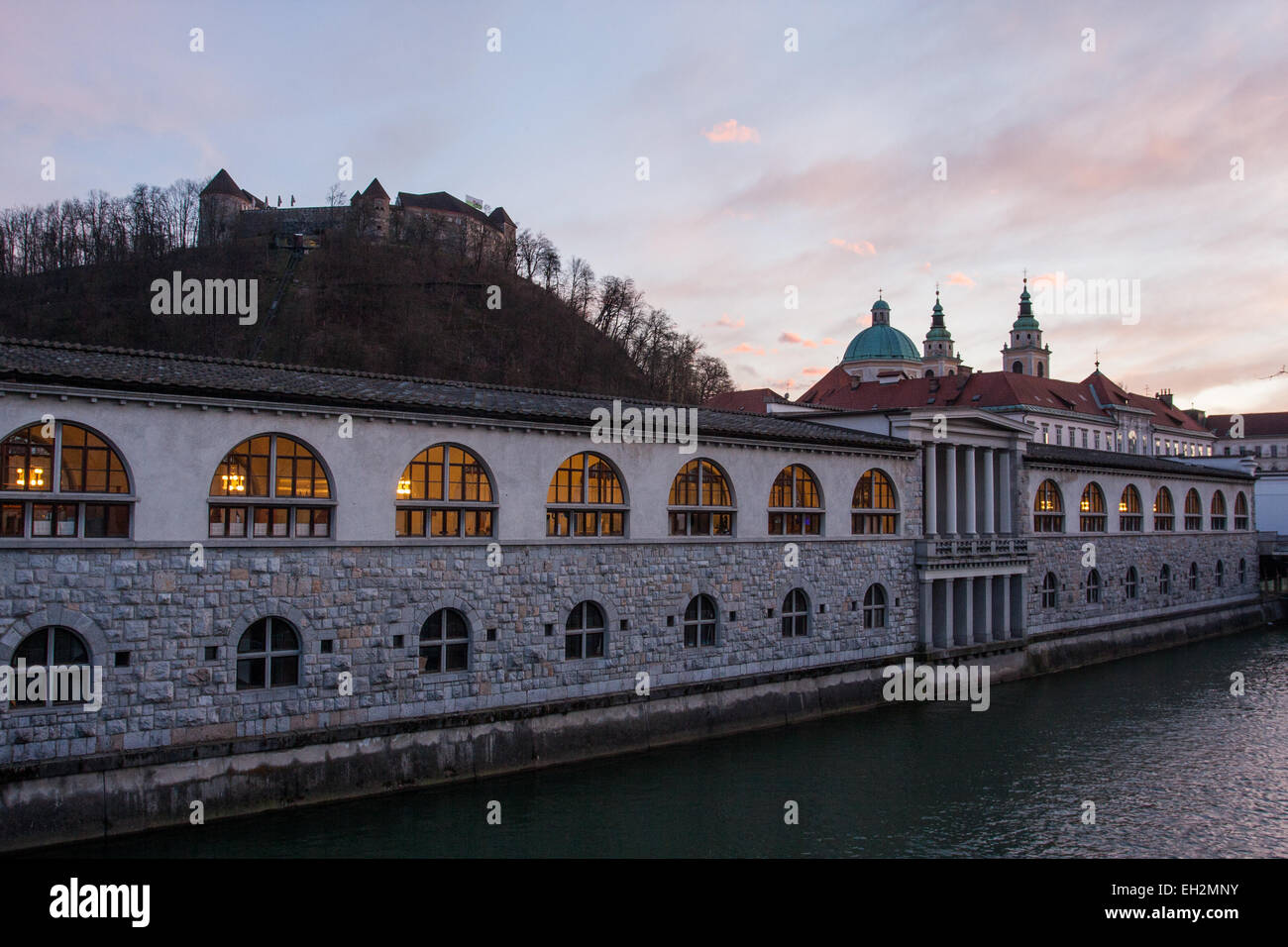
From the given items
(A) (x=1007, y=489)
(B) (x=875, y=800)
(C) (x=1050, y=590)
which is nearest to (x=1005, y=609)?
(C) (x=1050, y=590)

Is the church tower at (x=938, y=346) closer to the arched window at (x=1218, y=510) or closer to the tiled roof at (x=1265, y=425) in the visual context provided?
the tiled roof at (x=1265, y=425)

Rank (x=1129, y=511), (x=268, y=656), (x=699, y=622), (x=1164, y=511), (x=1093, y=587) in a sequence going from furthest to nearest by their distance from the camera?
(x=1164, y=511), (x=1129, y=511), (x=1093, y=587), (x=699, y=622), (x=268, y=656)

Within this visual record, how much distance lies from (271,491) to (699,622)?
45.1 feet

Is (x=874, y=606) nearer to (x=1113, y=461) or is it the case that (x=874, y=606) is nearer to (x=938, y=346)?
(x=1113, y=461)

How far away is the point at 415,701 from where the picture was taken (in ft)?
81.3

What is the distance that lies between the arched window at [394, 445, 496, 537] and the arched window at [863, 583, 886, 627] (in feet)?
53.1

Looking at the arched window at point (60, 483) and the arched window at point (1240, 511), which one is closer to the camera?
the arched window at point (60, 483)

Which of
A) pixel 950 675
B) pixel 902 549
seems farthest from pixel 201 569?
pixel 950 675

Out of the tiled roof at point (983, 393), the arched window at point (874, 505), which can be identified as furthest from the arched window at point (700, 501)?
the tiled roof at point (983, 393)

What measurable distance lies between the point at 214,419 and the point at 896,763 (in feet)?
65.2

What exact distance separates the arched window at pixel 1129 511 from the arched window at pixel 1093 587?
369 cm

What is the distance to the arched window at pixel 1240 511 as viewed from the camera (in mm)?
63844

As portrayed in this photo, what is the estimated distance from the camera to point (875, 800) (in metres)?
25.1
